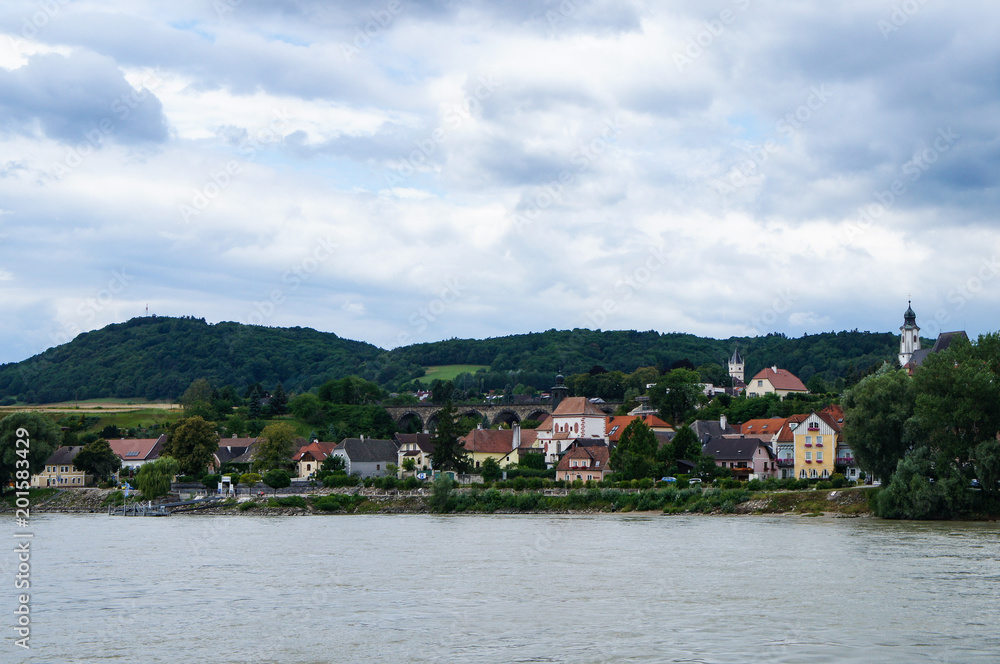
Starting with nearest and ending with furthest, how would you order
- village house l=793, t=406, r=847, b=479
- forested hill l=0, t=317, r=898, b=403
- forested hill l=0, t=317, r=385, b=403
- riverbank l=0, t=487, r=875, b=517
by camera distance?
riverbank l=0, t=487, r=875, b=517 → village house l=793, t=406, r=847, b=479 → forested hill l=0, t=317, r=385, b=403 → forested hill l=0, t=317, r=898, b=403

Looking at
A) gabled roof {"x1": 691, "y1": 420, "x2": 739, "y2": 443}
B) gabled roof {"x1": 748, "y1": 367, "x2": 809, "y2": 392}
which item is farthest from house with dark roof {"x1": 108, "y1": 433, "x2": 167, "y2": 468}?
gabled roof {"x1": 748, "y1": 367, "x2": 809, "y2": 392}

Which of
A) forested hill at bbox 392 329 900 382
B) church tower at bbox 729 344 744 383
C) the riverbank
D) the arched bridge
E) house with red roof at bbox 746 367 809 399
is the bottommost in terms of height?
the riverbank

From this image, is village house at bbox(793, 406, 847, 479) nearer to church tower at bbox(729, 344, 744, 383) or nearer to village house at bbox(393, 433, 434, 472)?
village house at bbox(393, 433, 434, 472)

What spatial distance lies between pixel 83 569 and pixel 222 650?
15.2m

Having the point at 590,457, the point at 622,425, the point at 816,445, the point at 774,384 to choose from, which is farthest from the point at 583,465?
the point at 774,384

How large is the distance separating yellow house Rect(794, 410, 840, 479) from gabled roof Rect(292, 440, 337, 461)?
145 ft

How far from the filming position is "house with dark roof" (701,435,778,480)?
239 feet

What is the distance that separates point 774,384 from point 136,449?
74.5 meters

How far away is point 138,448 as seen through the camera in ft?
326

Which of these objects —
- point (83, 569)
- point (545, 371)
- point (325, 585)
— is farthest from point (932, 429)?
point (545, 371)

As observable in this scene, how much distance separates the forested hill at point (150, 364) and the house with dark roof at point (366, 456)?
249 feet

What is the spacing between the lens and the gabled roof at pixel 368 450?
9151 cm

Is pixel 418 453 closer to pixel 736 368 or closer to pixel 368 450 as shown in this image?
pixel 368 450

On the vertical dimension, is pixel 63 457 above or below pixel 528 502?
above
